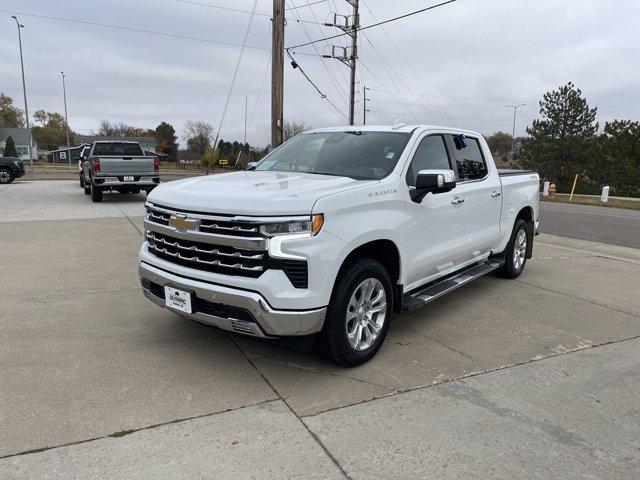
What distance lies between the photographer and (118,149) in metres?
16.7

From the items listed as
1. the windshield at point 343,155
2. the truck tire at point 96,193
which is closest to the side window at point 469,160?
the windshield at point 343,155

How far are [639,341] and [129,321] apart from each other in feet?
15.6

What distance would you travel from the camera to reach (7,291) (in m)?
5.74

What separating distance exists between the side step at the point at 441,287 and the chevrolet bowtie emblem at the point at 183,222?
6.17ft

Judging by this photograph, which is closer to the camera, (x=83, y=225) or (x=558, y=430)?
(x=558, y=430)

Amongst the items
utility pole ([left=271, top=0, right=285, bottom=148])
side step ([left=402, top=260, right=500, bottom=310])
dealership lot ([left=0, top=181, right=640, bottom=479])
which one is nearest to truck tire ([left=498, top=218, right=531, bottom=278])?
side step ([left=402, top=260, right=500, bottom=310])

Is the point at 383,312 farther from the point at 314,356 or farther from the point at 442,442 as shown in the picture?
the point at 442,442

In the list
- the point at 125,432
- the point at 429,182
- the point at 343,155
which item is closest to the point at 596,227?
the point at 343,155

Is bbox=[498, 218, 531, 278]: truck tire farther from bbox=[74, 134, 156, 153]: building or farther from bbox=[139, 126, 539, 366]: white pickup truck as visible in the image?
bbox=[74, 134, 156, 153]: building

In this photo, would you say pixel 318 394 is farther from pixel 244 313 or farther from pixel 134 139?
pixel 134 139

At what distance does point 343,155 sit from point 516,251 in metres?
3.34

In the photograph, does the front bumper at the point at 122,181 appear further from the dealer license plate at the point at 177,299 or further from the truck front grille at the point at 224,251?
the dealer license plate at the point at 177,299

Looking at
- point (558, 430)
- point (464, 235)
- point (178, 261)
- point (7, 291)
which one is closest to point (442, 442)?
point (558, 430)

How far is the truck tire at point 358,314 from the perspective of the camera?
144 inches
